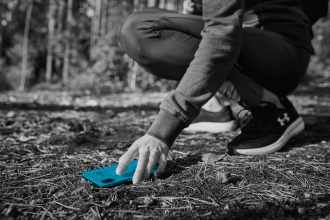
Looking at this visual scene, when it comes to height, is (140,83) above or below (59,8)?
below

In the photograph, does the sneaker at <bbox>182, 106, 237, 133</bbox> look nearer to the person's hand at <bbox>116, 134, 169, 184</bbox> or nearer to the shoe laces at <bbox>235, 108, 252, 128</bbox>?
the shoe laces at <bbox>235, 108, 252, 128</bbox>

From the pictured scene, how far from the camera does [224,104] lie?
225cm

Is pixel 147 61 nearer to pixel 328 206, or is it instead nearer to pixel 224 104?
pixel 224 104

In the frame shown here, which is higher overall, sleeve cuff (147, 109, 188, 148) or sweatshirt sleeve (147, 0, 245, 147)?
sweatshirt sleeve (147, 0, 245, 147)

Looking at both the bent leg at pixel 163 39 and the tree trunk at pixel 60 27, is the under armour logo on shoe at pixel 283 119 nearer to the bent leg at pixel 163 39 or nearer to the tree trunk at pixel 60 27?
the bent leg at pixel 163 39

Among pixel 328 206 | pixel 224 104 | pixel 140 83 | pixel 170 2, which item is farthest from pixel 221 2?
pixel 170 2

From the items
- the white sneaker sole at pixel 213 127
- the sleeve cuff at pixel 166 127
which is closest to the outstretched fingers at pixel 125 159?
the sleeve cuff at pixel 166 127

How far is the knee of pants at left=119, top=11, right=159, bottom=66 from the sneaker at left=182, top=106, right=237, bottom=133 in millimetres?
636

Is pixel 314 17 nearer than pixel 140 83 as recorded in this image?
Yes

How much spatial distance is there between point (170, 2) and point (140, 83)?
4.74m

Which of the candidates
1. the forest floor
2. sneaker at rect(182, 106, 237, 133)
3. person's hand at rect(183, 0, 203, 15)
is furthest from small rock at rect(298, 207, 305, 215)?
person's hand at rect(183, 0, 203, 15)

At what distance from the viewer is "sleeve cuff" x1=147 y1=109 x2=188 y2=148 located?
1.17 metres

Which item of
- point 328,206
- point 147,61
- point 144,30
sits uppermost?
point 144,30

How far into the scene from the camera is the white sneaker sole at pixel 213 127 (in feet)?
7.12
